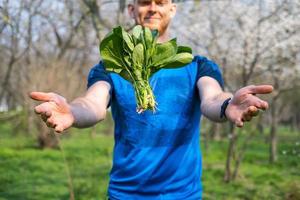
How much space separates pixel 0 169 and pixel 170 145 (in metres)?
11.4

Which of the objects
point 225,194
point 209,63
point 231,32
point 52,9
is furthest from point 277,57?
point 209,63

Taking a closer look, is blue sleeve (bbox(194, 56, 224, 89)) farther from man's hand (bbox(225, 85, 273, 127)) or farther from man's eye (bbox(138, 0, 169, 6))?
man's hand (bbox(225, 85, 273, 127))

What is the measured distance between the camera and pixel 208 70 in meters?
2.46

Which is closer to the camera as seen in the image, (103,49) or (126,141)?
(103,49)

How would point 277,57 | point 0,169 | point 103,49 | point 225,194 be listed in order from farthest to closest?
1. point 277,57
2. point 0,169
3. point 225,194
4. point 103,49

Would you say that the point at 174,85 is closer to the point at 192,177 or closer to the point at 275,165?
the point at 192,177

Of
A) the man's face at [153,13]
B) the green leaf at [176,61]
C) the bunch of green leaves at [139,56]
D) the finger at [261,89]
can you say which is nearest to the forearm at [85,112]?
the bunch of green leaves at [139,56]

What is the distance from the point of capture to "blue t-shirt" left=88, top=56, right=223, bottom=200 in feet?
7.87

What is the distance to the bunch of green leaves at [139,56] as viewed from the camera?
198cm

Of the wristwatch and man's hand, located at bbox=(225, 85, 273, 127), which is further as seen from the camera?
the wristwatch

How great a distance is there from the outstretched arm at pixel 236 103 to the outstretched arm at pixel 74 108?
474mm

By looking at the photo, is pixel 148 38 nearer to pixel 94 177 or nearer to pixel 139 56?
pixel 139 56

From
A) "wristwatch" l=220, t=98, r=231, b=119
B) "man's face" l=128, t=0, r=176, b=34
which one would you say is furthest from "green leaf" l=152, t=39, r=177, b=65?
"man's face" l=128, t=0, r=176, b=34

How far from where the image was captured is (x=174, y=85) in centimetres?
245
